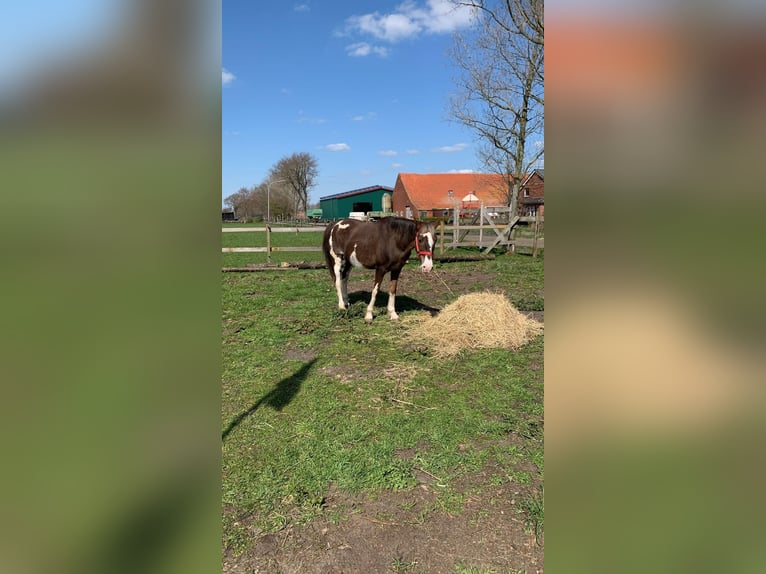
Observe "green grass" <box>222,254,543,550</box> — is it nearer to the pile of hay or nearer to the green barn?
the pile of hay

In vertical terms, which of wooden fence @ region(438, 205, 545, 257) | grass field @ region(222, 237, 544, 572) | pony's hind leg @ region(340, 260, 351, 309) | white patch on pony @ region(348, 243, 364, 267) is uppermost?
wooden fence @ region(438, 205, 545, 257)

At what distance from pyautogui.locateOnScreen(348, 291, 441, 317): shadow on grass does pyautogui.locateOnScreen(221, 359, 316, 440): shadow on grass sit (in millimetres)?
3364

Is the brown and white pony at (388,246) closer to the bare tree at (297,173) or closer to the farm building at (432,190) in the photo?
the farm building at (432,190)

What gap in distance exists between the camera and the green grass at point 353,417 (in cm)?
274

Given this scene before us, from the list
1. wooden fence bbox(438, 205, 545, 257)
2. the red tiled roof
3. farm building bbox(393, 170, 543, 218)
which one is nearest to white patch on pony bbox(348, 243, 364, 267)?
wooden fence bbox(438, 205, 545, 257)

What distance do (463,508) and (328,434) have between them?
1273mm

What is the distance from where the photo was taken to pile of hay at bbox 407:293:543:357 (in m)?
5.78

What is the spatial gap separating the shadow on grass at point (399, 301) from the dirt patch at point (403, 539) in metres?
4.98
